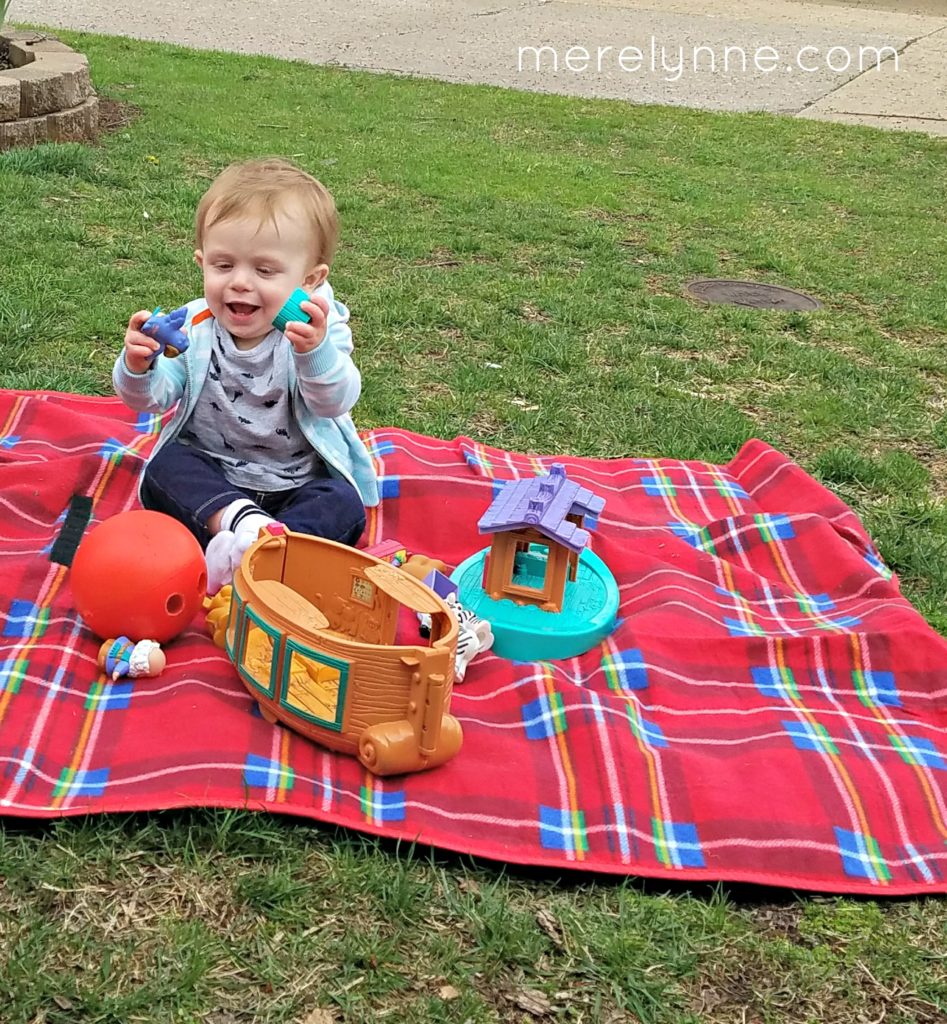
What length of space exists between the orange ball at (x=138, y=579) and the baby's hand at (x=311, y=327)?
1.83 ft

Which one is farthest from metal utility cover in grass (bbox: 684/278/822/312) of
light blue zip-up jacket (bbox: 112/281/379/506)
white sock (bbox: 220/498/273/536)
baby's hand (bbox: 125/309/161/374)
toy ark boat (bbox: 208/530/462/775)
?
toy ark boat (bbox: 208/530/462/775)

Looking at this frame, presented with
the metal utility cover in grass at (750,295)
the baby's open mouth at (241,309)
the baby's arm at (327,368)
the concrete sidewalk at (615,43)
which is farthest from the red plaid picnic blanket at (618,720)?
the concrete sidewalk at (615,43)

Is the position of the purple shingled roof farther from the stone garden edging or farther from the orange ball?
the stone garden edging

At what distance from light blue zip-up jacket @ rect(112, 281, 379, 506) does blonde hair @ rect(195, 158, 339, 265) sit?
0.17 meters

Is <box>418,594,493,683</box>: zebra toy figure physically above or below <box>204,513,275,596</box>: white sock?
below

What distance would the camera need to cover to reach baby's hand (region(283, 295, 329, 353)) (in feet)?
9.75

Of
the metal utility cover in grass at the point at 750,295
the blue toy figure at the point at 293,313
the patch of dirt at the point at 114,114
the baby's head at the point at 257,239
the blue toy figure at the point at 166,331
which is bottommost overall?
the metal utility cover in grass at the point at 750,295

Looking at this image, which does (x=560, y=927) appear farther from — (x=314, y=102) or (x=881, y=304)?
(x=314, y=102)

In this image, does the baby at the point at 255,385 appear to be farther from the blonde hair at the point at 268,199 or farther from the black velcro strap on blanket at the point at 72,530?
the black velcro strap on blanket at the point at 72,530

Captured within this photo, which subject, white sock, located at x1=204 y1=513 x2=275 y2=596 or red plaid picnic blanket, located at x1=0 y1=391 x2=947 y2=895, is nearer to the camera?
red plaid picnic blanket, located at x1=0 y1=391 x2=947 y2=895

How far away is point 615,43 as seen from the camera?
15141 millimetres

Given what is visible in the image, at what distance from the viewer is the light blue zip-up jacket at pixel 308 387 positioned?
10.3 ft

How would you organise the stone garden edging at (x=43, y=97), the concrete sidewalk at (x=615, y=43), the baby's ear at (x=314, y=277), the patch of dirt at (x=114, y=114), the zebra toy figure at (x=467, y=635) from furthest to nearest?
1. the concrete sidewalk at (x=615, y=43)
2. the patch of dirt at (x=114, y=114)
3. the stone garden edging at (x=43, y=97)
4. the baby's ear at (x=314, y=277)
5. the zebra toy figure at (x=467, y=635)

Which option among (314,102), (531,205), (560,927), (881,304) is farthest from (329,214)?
(314,102)
